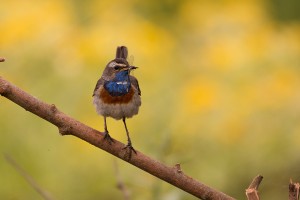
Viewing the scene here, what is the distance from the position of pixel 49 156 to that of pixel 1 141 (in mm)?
233

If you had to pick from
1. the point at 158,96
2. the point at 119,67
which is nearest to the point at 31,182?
the point at 119,67

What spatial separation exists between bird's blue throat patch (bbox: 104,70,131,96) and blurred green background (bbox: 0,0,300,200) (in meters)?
0.88

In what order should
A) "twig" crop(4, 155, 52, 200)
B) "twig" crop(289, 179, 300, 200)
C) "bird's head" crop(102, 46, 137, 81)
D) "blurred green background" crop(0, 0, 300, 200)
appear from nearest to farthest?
"twig" crop(289, 179, 300, 200), "twig" crop(4, 155, 52, 200), "bird's head" crop(102, 46, 137, 81), "blurred green background" crop(0, 0, 300, 200)

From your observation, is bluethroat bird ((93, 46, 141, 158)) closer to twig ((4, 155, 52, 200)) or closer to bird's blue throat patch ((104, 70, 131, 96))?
bird's blue throat patch ((104, 70, 131, 96))

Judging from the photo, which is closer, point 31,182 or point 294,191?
point 294,191

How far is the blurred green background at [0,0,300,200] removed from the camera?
12.4 feet

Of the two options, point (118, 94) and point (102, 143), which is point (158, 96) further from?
point (102, 143)

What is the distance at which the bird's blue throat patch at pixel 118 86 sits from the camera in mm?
2191

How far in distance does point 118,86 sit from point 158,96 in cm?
197

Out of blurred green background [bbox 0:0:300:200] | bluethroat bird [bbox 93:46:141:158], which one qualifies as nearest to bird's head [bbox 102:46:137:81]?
bluethroat bird [bbox 93:46:141:158]

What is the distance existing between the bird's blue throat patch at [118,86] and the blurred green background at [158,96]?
880 millimetres

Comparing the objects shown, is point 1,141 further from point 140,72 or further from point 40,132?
point 140,72

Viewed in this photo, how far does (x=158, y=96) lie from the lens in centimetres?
416

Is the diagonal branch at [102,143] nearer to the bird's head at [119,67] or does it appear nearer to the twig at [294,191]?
the twig at [294,191]
